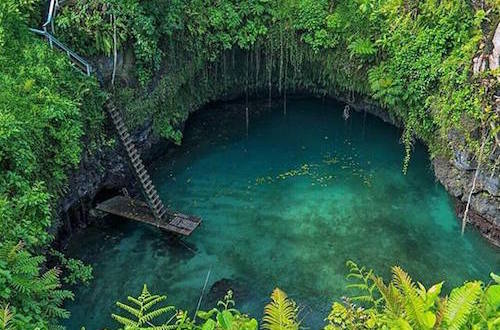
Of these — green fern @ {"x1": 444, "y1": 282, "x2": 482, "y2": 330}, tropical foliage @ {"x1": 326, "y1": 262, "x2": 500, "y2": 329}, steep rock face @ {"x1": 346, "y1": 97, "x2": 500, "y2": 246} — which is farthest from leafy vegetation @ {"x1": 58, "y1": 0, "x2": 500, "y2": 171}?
green fern @ {"x1": 444, "y1": 282, "x2": 482, "y2": 330}

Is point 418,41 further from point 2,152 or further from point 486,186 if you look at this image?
point 2,152

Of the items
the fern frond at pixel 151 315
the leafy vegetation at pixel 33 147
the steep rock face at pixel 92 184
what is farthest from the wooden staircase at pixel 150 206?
the fern frond at pixel 151 315

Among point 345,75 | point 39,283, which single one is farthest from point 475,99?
point 39,283

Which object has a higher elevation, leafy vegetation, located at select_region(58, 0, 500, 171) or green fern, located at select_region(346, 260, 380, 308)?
leafy vegetation, located at select_region(58, 0, 500, 171)

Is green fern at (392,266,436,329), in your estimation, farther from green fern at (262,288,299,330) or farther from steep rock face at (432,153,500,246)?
steep rock face at (432,153,500,246)

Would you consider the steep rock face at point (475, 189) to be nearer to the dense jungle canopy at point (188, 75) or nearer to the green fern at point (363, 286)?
the dense jungle canopy at point (188, 75)

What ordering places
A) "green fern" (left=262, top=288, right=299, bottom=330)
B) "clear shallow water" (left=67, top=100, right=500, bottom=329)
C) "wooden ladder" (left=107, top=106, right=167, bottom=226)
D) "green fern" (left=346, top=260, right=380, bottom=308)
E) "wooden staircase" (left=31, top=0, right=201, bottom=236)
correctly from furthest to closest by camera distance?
"wooden ladder" (left=107, top=106, right=167, bottom=226) < "wooden staircase" (left=31, top=0, right=201, bottom=236) < "clear shallow water" (left=67, top=100, right=500, bottom=329) < "green fern" (left=346, top=260, right=380, bottom=308) < "green fern" (left=262, top=288, right=299, bottom=330)
